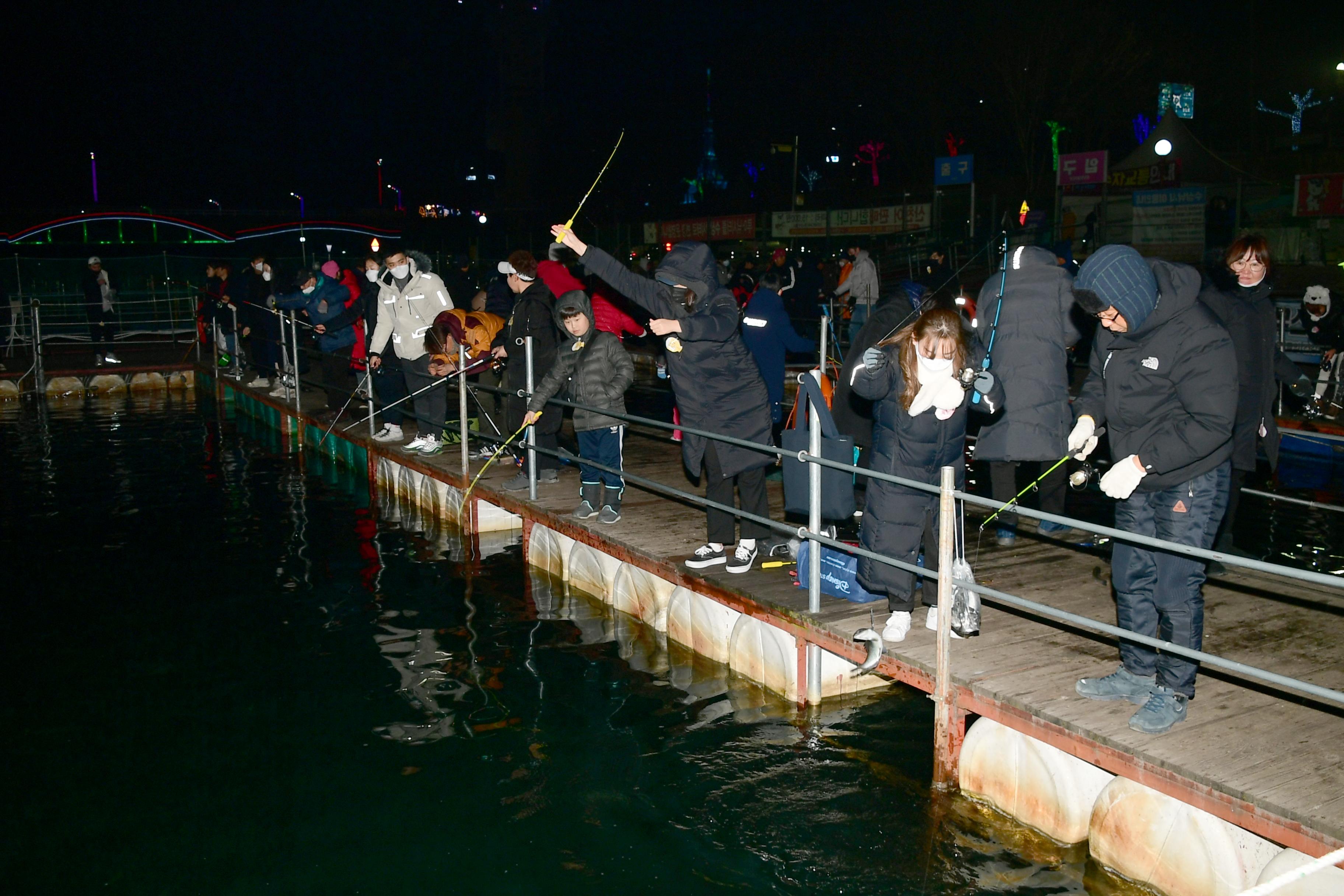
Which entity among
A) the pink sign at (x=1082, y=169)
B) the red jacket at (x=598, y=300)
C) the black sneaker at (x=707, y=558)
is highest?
the pink sign at (x=1082, y=169)

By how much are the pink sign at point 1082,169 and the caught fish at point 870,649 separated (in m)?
17.0

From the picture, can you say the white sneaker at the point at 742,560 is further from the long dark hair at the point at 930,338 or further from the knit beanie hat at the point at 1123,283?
the knit beanie hat at the point at 1123,283

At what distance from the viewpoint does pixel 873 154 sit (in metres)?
48.7

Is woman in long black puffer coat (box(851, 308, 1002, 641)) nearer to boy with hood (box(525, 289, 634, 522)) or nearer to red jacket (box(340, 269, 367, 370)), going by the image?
boy with hood (box(525, 289, 634, 522))

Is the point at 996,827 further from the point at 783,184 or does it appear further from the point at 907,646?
the point at 783,184

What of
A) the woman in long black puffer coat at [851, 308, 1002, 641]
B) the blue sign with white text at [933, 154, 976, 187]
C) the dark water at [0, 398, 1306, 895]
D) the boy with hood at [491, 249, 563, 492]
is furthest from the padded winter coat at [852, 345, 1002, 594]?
the blue sign with white text at [933, 154, 976, 187]

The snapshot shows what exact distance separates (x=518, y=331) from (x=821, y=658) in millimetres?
4006

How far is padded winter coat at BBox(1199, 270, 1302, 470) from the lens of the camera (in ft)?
18.4

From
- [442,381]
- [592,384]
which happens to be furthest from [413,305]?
[592,384]

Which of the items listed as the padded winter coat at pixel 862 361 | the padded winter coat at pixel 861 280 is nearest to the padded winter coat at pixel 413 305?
the padded winter coat at pixel 862 361

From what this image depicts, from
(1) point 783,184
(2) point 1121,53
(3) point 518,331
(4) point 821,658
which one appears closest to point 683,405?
(4) point 821,658

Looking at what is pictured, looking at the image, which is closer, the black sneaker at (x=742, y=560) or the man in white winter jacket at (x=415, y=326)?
the black sneaker at (x=742, y=560)

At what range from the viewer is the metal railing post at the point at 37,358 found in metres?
19.2

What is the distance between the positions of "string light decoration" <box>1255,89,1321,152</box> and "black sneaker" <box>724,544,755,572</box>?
112ft
